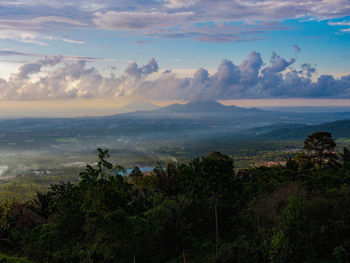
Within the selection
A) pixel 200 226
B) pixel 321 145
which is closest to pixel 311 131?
pixel 321 145

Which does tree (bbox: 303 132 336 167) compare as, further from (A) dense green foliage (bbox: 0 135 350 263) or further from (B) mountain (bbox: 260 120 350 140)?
(B) mountain (bbox: 260 120 350 140)

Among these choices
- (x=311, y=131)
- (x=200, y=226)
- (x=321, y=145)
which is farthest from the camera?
(x=311, y=131)

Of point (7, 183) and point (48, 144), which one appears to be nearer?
point (7, 183)

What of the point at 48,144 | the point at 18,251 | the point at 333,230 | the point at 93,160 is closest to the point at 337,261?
the point at 333,230

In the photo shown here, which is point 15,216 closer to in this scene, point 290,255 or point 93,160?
point 290,255

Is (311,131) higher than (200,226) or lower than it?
lower

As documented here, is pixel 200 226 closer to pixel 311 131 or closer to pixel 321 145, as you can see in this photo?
pixel 321 145

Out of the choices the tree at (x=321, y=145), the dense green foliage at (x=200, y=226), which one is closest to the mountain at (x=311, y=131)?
the tree at (x=321, y=145)

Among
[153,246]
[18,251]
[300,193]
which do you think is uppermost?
[300,193]
